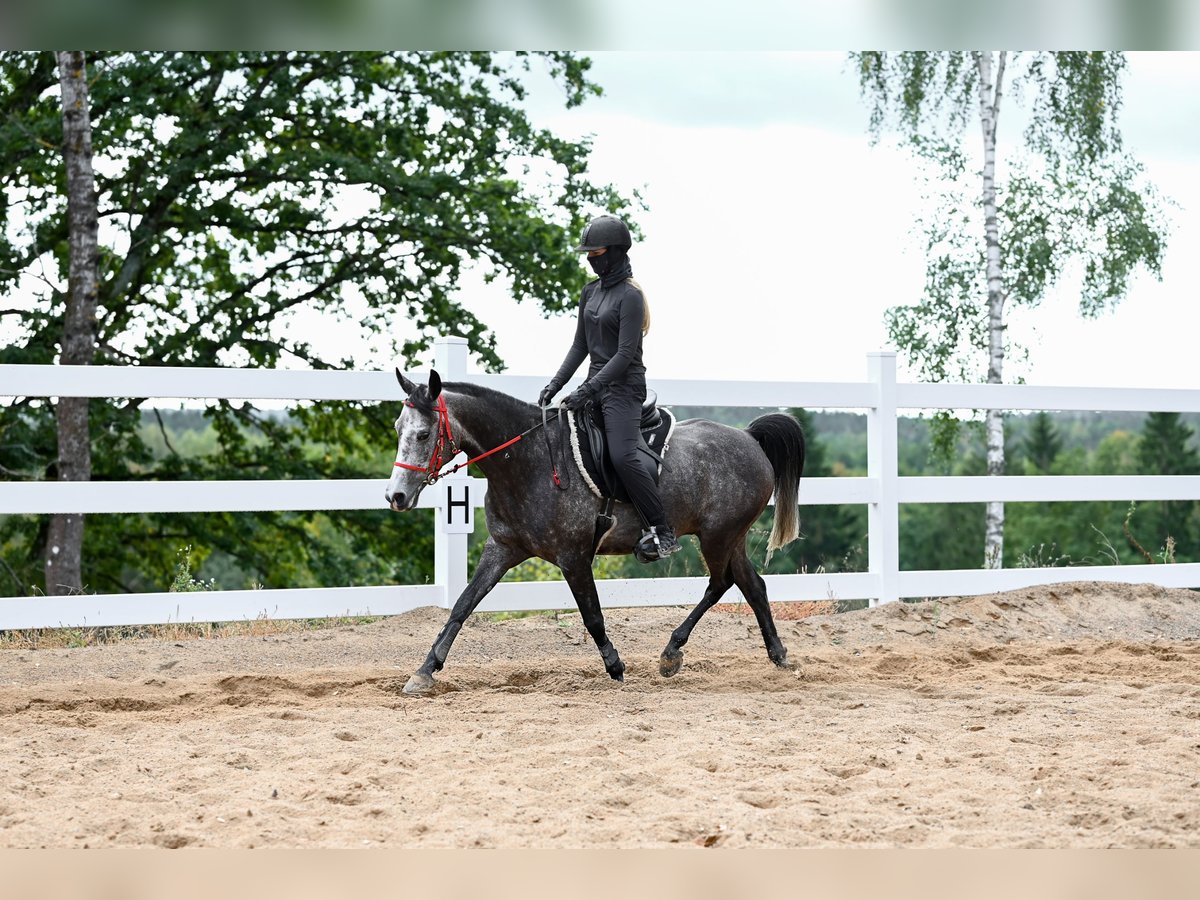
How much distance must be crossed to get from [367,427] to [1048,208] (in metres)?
11.1

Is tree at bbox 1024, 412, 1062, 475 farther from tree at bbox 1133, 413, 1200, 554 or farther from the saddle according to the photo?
the saddle

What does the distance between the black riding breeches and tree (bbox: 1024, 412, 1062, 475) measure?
212ft

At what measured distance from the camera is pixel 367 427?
17.1m

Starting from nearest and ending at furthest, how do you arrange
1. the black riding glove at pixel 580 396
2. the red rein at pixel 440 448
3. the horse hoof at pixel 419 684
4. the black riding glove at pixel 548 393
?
the red rein at pixel 440 448 → the horse hoof at pixel 419 684 → the black riding glove at pixel 580 396 → the black riding glove at pixel 548 393

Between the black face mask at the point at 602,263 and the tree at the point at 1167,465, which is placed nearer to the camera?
the black face mask at the point at 602,263

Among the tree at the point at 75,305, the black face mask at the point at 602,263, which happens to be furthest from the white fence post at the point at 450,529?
the tree at the point at 75,305

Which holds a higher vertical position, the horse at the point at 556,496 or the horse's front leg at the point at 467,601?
the horse at the point at 556,496

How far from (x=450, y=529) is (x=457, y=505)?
19cm

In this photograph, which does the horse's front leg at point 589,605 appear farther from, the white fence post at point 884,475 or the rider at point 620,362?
the white fence post at point 884,475

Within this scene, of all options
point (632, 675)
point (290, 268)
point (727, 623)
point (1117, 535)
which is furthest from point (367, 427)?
point (1117, 535)

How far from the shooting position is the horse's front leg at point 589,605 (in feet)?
23.6

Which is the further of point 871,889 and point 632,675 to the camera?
point 632,675

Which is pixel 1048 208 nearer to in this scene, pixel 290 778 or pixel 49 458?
pixel 49 458

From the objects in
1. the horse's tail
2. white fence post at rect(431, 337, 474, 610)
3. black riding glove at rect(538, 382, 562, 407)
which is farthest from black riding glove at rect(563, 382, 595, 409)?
white fence post at rect(431, 337, 474, 610)
